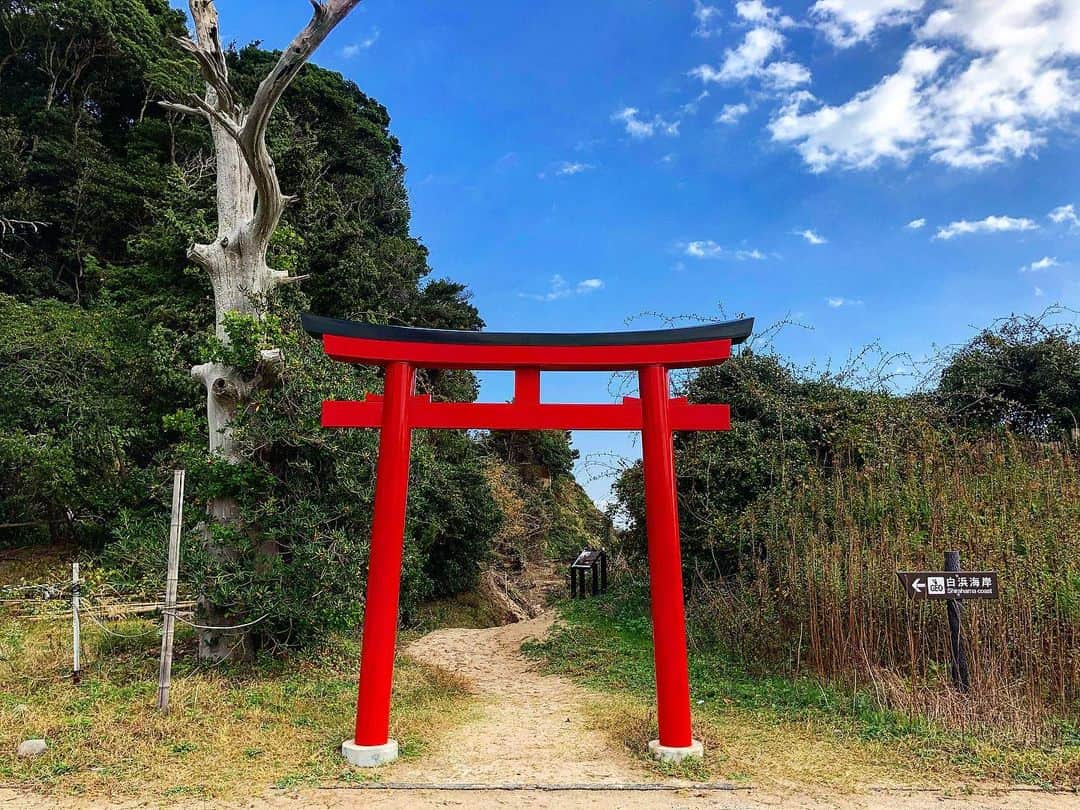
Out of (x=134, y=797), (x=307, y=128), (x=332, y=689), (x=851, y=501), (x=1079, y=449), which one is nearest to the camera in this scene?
(x=134, y=797)

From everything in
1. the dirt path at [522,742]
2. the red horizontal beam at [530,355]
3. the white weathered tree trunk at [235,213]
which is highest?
the white weathered tree trunk at [235,213]

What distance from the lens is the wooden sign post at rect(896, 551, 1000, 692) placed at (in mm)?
4613

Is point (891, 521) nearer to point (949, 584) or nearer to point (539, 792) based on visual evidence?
point (949, 584)

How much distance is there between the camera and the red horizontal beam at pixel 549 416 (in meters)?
4.46

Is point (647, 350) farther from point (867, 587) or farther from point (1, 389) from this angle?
point (1, 389)

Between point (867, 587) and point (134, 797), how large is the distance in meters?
4.83

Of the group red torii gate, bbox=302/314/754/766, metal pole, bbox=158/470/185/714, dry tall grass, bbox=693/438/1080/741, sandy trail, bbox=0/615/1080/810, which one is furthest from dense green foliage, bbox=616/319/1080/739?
metal pole, bbox=158/470/185/714

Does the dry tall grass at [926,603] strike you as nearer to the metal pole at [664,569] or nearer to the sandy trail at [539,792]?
the sandy trail at [539,792]

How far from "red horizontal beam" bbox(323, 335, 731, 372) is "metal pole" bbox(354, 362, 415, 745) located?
134 millimetres

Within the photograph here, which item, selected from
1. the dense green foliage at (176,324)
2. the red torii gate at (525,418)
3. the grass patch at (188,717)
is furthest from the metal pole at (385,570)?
the dense green foliage at (176,324)

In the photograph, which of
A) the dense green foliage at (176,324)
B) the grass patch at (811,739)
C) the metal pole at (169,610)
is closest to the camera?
the grass patch at (811,739)

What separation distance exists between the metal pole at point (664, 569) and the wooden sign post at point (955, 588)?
164 cm

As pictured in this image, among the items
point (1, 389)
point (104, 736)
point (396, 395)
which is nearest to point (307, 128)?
point (1, 389)

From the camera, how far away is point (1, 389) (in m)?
9.37
